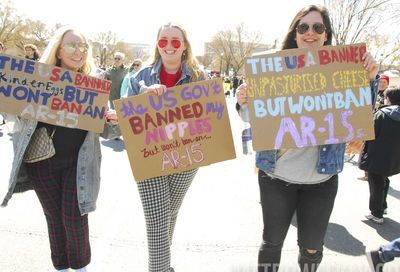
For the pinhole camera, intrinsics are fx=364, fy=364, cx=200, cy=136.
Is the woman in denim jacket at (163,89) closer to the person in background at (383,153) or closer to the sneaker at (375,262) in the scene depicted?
the sneaker at (375,262)

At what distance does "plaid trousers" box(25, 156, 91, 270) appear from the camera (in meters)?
2.46

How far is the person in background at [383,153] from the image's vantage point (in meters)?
4.06

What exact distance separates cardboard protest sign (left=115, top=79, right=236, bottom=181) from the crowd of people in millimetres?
114

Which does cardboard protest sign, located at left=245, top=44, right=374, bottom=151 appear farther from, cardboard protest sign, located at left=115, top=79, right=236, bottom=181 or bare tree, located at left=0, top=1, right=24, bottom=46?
bare tree, located at left=0, top=1, right=24, bottom=46

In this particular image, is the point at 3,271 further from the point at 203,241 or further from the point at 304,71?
the point at 304,71

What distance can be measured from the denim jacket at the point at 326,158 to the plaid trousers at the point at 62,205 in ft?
4.22

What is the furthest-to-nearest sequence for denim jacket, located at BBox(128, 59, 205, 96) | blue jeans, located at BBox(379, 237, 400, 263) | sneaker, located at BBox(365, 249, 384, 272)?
sneaker, located at BBox(365, 249, 384, 272)
blue jeans, located at BBox(379, 237, 400, 263)
denim jacket, located at BBox(128, 59, 205, 96)

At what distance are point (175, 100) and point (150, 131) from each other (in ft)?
0.90

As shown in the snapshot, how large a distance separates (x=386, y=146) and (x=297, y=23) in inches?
96.5

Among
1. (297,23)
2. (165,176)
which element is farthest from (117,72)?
(297,23)

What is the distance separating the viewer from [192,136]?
254cm

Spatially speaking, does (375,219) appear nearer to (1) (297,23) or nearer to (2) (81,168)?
(1) (297,23)

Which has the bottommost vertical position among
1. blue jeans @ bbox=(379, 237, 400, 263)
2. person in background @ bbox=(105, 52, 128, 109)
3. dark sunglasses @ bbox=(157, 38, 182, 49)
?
blue jeans @ bbox=(379, 237, 400, 263)

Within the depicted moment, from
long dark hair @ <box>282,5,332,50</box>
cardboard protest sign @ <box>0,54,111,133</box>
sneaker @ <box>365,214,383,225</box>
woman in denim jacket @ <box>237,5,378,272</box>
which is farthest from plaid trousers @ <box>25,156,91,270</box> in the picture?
sneaker @ <box>365,214,383,225</box>
